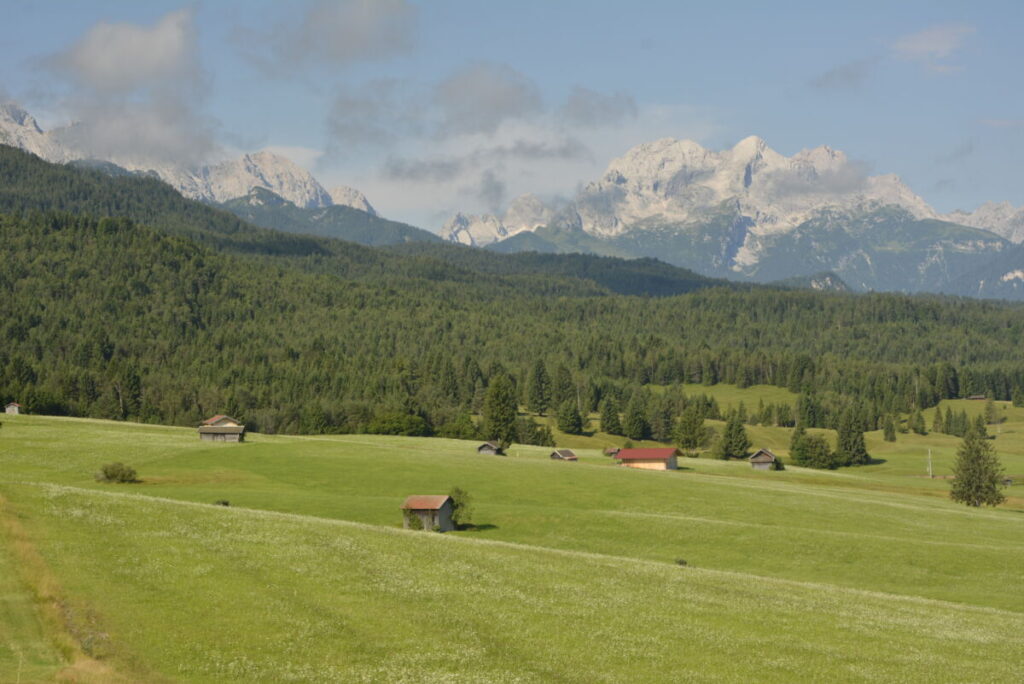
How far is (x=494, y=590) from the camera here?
152 feet

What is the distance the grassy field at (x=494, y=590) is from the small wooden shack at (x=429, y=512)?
208 centimetres

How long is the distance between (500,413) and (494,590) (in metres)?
126

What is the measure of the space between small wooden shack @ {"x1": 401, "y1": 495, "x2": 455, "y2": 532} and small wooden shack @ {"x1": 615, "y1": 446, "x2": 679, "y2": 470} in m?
68.7

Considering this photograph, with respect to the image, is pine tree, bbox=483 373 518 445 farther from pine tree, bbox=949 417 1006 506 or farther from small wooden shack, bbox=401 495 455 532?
small wooden shack, bbox=401 495 455 532

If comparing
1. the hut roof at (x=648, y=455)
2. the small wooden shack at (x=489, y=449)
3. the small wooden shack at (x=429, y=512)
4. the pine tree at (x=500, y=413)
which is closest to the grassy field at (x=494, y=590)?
the small wooden shack at (x=429, y=512)

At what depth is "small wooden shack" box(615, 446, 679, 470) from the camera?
143m

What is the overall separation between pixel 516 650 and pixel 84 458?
7606cm

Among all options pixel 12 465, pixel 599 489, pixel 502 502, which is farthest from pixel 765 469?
pixel 12 465

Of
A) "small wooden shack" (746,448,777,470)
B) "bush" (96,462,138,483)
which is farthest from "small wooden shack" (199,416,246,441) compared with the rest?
"small wooden shack" (746,448,777,470)

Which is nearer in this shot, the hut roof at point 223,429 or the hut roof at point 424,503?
the hut roof at point 424,503

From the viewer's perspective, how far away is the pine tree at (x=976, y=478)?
117m

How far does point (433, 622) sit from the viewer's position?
3912 centimetres

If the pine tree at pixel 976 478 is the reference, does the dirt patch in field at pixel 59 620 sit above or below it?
below

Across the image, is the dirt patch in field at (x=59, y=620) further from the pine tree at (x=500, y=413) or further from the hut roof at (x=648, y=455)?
the pine tree at (x=500, y=413)
